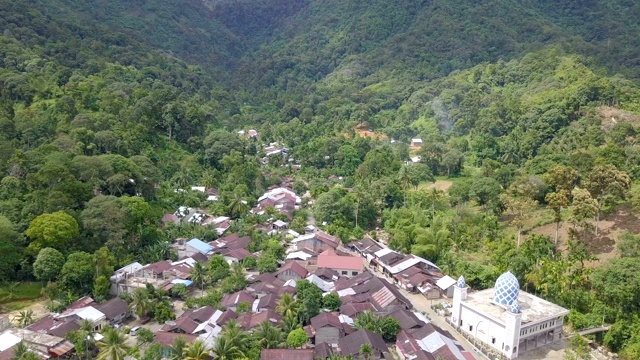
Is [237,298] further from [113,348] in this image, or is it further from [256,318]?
[113,348]

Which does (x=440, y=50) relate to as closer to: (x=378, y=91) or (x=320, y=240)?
(x=378, y=91)

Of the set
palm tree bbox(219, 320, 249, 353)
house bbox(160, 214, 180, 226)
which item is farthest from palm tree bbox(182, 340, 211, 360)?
house bbox(160, 214, 180, 226)

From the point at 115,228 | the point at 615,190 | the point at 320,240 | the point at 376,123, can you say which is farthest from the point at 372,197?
the point at 376,123

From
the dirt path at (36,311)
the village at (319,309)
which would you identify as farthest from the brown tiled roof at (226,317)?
the dirt path at (36,311)

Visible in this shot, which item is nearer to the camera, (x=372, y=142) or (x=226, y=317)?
(x=226, y=317)

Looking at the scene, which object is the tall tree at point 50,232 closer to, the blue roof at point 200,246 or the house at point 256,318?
the blue roof at point 200,246

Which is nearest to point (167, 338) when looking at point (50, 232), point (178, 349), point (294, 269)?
point (178, 349)

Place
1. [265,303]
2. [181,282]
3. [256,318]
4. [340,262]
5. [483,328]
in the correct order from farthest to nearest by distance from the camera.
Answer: [340,262] → [181,282] → [265,303] → [483,328] → [256,318]
